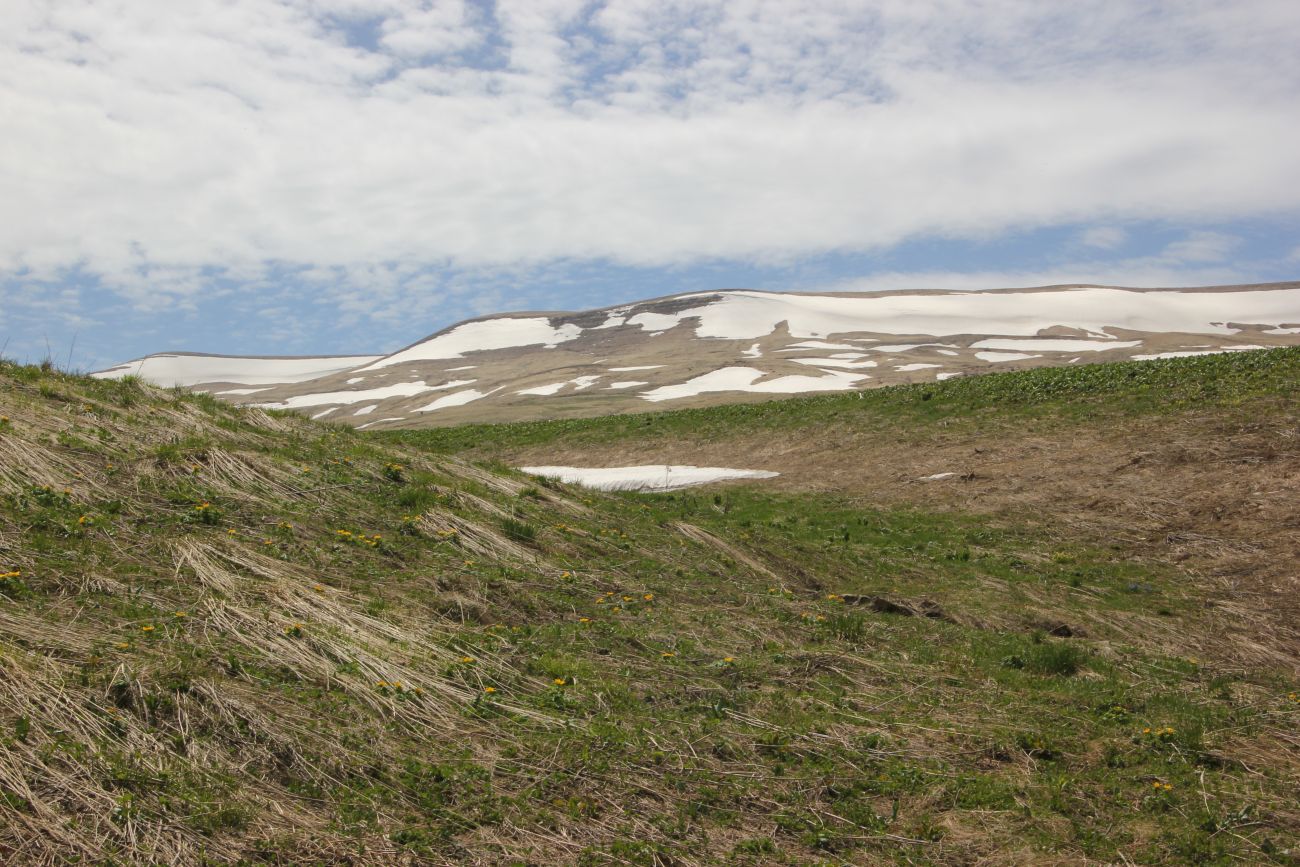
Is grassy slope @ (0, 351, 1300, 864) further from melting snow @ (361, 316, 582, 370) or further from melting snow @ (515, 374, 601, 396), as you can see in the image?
melting snow @ (361, 316, 582, 370)

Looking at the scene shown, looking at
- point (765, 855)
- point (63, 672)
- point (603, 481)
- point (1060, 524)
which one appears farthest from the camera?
point (603, 481)

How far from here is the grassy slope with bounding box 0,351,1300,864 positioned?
21.7ft

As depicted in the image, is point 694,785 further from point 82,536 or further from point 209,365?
point 209,365

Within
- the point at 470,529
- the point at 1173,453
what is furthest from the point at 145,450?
the point at 1173,453

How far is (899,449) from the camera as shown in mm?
26578

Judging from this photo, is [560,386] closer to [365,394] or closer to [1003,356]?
[365,394]

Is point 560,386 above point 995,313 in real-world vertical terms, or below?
below

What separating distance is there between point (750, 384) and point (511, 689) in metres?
64.5

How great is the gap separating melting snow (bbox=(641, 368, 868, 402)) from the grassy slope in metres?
52.2

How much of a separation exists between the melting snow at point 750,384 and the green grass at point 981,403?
34.1 meters

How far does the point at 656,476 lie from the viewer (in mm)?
26656

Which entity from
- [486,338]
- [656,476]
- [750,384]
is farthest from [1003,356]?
[486,338]

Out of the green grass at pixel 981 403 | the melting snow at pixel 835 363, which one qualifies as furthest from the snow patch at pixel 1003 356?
the green grass at pixel 981 403

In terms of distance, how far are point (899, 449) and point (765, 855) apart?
21.0 meters
